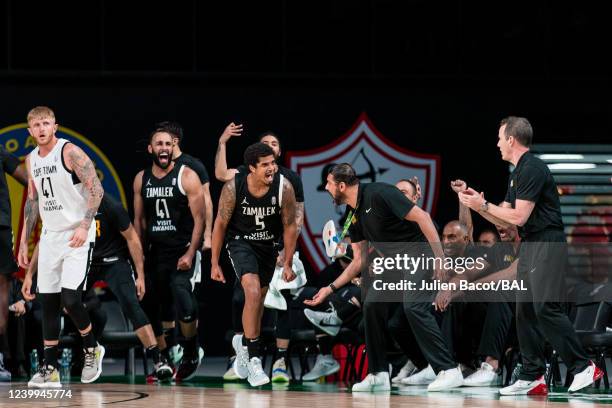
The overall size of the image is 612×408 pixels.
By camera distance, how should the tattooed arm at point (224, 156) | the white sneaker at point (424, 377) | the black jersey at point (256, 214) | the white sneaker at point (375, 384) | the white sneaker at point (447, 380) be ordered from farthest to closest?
the tattooed arm at point (224, 156), the white sneaker at point (424, 377), the black jersey at point (256, 214), the white sneaker at point (375, 384), the white sneaker at point (447, 380)

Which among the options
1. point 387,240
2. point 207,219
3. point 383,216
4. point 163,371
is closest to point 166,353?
point 163,371

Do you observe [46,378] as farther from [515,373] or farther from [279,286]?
[515,373]

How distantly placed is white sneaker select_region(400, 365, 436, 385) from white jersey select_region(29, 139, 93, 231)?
3053 mm

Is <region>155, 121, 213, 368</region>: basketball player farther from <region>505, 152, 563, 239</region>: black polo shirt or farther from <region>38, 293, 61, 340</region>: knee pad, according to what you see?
<region>505, 152, 563, 239</region>: black polo shirt

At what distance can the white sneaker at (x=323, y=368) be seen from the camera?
11.2m

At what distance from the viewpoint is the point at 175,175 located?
35.1 ft

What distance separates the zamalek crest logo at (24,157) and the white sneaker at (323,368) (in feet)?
13.6

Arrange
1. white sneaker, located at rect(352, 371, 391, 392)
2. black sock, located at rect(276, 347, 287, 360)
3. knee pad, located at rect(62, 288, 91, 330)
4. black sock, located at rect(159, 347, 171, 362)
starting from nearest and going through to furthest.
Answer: white sneaker, located at rect(352, 371, 391, 392), knee pad, located at rect(62, 288, 91, 330), black sock, located at rect(276, 347, 287, 360), black sock, located at rect(159, 347, 171, 362)

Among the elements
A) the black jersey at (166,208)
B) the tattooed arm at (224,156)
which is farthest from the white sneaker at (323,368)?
the tattooed arm at (224,156)

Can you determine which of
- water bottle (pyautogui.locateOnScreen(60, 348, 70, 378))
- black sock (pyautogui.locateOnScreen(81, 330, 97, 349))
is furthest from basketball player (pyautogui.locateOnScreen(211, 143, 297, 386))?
water bottle (pyautogui.locateOnScreen(60, 348, 70, 378))

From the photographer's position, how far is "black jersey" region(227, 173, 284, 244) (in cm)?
1003

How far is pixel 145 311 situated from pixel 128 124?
4.24 meters

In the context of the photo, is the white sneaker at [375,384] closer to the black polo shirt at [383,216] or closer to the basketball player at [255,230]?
the basketball player at [255,230]

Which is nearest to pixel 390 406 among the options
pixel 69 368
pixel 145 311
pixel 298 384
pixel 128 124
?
pixel 298 384
